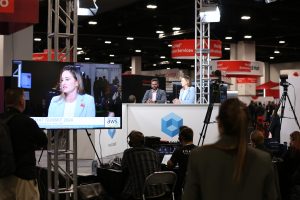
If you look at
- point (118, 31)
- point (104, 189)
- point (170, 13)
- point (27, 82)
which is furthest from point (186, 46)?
point (27, 82)

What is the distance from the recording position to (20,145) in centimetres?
402

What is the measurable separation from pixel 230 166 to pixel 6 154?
2.28 metres

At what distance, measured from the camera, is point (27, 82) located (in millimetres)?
4691

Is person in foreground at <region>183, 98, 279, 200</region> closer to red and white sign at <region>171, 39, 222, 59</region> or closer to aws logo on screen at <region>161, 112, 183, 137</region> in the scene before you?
aws logo on screen at <region>161, 112, 183, 137</region>

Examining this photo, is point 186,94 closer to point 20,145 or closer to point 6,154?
point 20,145

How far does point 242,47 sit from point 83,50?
890cm

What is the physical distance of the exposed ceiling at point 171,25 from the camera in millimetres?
13328

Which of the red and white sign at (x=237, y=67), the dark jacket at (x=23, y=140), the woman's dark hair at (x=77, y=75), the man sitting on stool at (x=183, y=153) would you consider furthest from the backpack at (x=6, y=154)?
the red and white sign at (x=237, y=67)

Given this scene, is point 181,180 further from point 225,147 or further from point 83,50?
point 83,50

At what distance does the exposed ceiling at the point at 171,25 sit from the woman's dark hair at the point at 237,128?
9526 mm

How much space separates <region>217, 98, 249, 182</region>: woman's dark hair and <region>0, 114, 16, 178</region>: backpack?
2.25m

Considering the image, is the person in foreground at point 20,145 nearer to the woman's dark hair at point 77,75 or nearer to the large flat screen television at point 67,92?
the large flat screen television at point 67,92

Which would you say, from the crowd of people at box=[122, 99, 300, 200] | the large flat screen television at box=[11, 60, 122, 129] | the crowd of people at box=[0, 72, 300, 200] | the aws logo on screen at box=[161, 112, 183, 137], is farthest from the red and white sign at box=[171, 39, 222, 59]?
the crowd of people at box=[122, 99, 300, 200]

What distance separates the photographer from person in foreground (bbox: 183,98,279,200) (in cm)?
211
